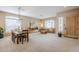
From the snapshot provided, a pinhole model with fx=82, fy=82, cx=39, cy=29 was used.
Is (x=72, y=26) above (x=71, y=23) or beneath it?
beneath

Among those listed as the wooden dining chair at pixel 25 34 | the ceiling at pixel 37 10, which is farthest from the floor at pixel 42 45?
the ceiling at pixel 37 10

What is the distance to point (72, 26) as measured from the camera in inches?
105

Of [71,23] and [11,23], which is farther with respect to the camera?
[71,23]

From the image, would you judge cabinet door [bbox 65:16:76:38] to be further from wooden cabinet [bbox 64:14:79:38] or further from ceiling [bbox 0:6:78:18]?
ceiling [bbox 0:6:78:18]

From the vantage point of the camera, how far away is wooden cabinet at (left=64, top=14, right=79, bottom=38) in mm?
2592

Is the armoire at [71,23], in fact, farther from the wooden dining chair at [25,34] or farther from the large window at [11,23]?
the large window at [11,23]

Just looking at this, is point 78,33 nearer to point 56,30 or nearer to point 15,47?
point 56,30

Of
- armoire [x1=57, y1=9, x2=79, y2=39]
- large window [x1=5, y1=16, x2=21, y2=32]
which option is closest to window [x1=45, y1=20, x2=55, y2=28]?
armoire [x1=57, y1=9, x2=79, y2=39]

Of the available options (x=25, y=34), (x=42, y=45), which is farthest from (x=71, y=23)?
(x=25, y=34)

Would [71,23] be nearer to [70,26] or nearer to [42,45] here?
[70,26]

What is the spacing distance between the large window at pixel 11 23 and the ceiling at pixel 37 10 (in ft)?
0.71

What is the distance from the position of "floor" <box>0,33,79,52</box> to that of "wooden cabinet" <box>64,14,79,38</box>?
0.21 metres

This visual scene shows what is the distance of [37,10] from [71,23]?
47.8 inches
